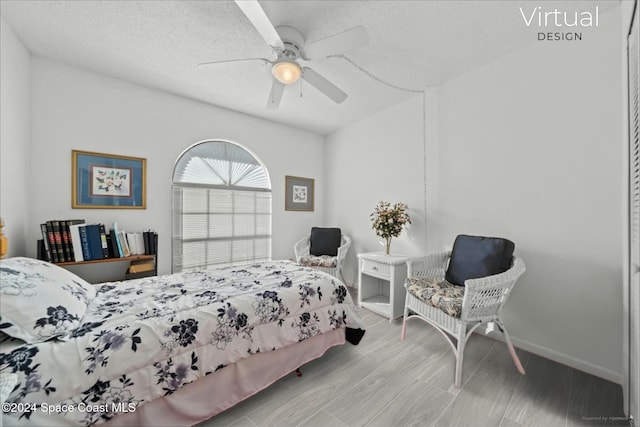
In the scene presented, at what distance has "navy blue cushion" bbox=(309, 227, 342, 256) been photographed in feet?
11.9

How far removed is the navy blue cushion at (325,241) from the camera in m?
3.64

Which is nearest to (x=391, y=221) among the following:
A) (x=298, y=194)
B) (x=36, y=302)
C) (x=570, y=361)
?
(x=298, y=194)

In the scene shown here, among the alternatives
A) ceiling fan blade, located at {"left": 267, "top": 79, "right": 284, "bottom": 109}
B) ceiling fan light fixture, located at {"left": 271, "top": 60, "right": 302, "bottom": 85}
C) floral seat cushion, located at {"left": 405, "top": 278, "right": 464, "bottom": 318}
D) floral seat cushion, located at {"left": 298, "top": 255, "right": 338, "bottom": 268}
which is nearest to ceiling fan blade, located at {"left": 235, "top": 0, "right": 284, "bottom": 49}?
ceiling fan light fixture, located at {"left": 271, "top": 60, "right": 302, "bottom": 85}

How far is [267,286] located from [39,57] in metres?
2.90

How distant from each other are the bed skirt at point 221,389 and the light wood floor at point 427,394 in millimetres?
98

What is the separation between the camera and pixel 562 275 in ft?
6.28

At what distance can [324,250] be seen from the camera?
3660 mm

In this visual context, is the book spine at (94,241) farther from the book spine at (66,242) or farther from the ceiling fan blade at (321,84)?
the ceiling fan blade at (321,84)

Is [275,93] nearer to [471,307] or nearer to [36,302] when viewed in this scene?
[36,302]

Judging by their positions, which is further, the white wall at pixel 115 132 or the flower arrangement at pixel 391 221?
the flower arrangement at pixel 391 221

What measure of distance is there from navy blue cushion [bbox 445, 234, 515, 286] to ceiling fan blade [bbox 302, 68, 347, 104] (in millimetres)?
1719

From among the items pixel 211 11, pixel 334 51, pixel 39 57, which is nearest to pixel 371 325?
pixel 334 51

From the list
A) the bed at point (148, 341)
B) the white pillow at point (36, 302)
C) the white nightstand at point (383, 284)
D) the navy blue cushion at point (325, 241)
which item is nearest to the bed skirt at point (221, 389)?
the bed at point (148, 341)

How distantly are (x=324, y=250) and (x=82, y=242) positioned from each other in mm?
2635
